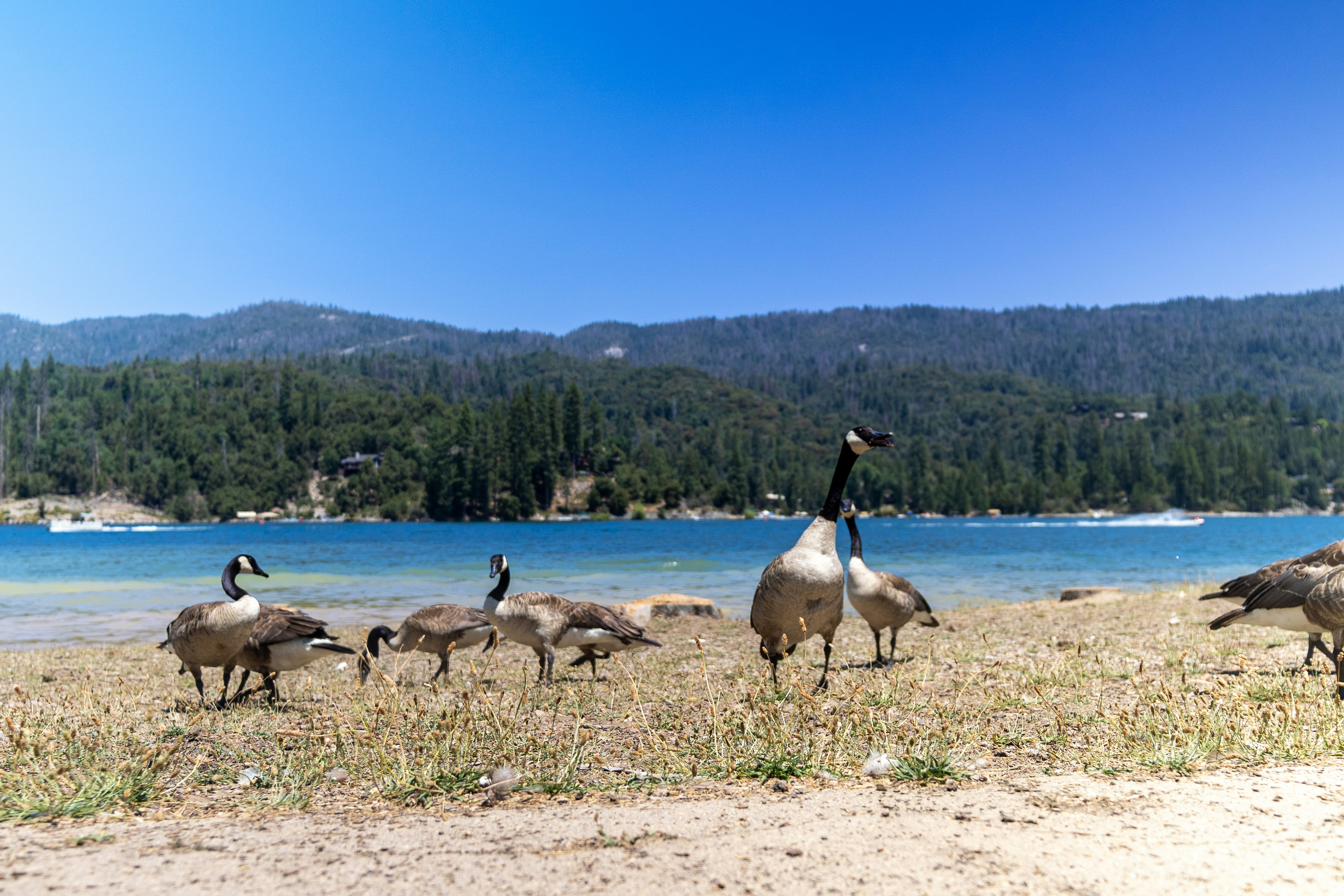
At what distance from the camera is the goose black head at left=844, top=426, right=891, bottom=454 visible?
30.3 feet

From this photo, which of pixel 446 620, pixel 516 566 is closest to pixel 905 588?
pixel 446 620

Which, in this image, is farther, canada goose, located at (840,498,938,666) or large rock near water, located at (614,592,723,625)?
large rock near water, located at (614,592,723,625)

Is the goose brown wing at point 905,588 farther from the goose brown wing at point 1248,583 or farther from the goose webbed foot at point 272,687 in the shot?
the goose webbed foot at point 272,687

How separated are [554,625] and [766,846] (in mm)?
7122

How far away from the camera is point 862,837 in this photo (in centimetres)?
446

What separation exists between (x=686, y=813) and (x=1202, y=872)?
102 inches

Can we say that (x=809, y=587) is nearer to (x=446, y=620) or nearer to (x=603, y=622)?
(x=603, y=622)

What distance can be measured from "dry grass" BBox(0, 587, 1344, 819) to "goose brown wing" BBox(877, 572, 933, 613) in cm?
165

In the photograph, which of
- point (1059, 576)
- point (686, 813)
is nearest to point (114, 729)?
point (686, 813)

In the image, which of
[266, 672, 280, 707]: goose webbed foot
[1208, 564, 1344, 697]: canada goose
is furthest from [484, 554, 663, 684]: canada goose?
[1208, 564, 1344, 697]: canada goose

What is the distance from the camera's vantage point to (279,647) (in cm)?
997

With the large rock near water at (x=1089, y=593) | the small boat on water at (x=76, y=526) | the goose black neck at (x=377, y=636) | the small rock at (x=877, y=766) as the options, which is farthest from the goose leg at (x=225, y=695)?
the small boat on water at (x=76, y=526)

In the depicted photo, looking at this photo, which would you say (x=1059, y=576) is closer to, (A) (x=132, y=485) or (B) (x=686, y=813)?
(B) (x=686, y=813)

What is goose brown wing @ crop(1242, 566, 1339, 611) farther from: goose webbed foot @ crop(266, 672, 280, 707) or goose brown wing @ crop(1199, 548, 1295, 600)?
goose webbed foot @ crop(266, 672, 280, 707)
